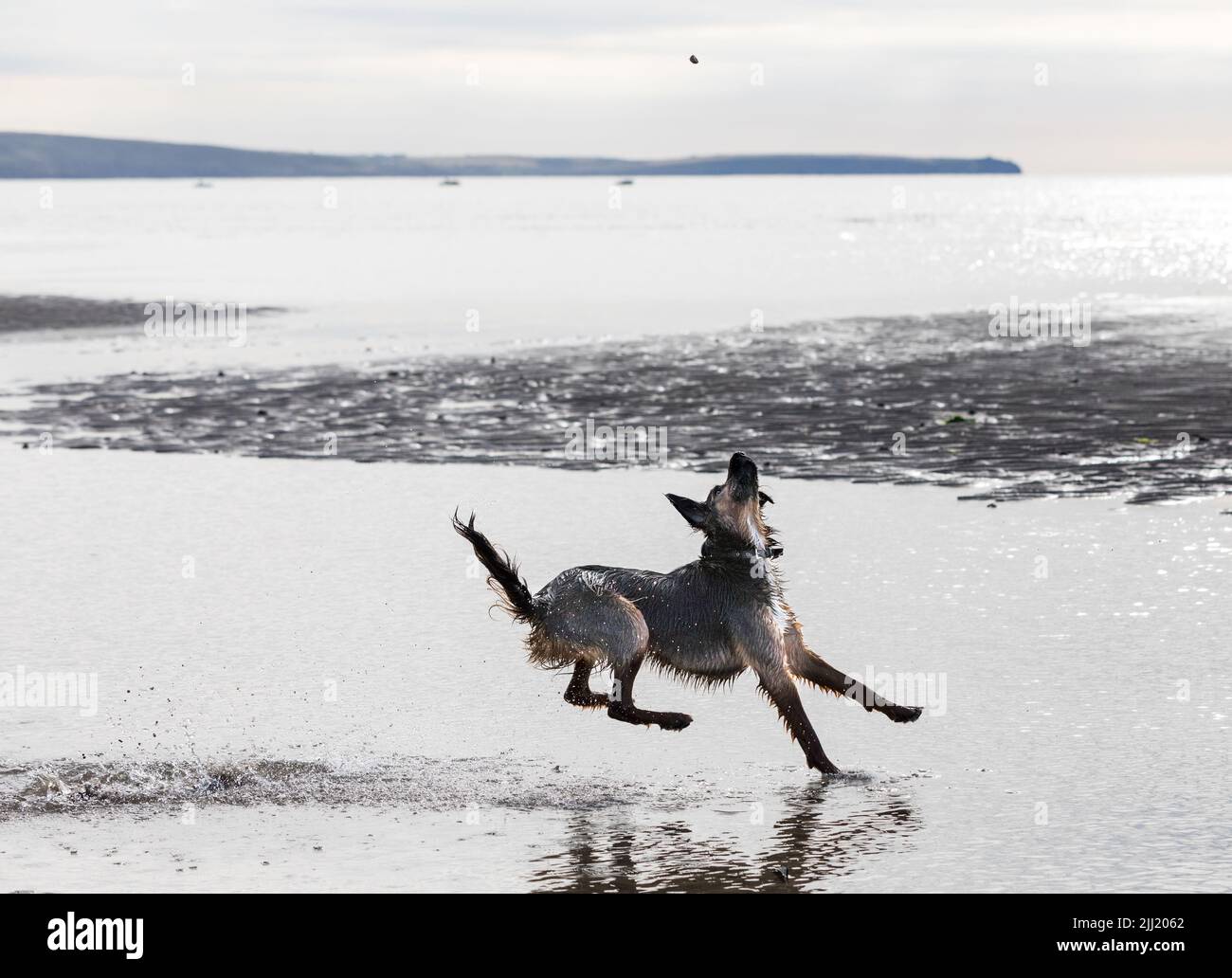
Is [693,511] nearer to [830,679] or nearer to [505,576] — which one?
[505,576]

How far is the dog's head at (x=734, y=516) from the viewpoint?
340 inches

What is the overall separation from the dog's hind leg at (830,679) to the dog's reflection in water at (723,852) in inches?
33.9

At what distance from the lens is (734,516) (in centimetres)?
871

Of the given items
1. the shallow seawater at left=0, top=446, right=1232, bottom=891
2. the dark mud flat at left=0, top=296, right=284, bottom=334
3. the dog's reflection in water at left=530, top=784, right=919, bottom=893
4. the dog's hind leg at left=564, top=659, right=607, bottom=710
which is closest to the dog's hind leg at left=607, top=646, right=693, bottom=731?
the shallow seawater at left=0, top=446, right=1232, bottom=891

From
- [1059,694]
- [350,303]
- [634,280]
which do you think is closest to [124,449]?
[1059,694]

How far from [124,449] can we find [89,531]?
520 centimetres

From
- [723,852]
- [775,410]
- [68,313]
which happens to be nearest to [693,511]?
[723,852]

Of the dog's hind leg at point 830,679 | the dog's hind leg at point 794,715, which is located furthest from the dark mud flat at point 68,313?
the dog's hind leg at point 794,715

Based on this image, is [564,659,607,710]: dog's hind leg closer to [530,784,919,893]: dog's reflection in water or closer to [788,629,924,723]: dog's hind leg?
[788,629,924,723]: dog's hind leg

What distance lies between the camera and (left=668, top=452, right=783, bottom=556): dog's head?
864cm

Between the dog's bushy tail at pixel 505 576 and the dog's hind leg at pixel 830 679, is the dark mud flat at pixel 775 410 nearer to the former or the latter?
the dog's hind leg at pixel 830 679

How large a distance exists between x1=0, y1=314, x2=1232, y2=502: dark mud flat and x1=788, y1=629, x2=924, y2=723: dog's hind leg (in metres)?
6.78

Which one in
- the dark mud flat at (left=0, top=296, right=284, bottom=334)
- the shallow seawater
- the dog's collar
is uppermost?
the dark mud flat at (left=0, top=296, right=284, bottom=334)
